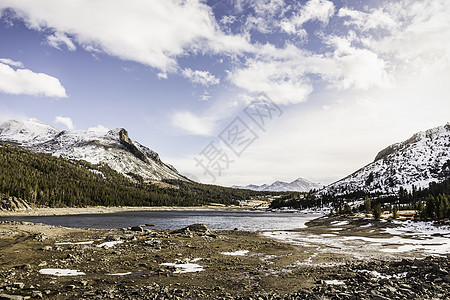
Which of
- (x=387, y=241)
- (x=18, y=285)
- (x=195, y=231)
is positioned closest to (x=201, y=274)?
(x=18, y=285)

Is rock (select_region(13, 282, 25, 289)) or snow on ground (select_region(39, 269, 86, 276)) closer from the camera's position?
rock (select_region(13, 282, 25, 289))

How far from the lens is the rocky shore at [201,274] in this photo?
13.2 meters

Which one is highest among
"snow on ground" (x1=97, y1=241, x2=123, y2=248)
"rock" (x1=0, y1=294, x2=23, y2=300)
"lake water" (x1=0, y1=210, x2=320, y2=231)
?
"rock" (x1=0, y1=294, x2=23, y2=300)

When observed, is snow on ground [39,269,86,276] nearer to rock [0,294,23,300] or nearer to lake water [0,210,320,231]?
rock [0,294,23,300]

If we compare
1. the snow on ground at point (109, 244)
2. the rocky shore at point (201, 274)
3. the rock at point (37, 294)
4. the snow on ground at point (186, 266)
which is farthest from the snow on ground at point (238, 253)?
the rock at point (37, 294)

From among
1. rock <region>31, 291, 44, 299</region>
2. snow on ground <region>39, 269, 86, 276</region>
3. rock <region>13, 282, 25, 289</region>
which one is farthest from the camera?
snow on ground <region>39, 269, 86, 276</region>

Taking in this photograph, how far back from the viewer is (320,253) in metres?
26.8

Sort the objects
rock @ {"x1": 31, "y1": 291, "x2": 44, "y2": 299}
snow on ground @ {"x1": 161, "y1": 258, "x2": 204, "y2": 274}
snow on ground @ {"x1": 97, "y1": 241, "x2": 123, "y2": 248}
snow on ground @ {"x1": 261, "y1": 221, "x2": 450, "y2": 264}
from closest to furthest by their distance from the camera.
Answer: rock @ {"x1": 31, "y1": 291, "x2": 44, "y2": 299} < snow on ground @ {"x1": 161, "y1": 258, "x2": 204, "y2": 274} < snow on ground @ {"x1": 97, "y1": 241, "x2": 123, "y2": 248} < snow on ground @ {"x1": 261, "y1": 221, "x2": 450, "y2": 264}

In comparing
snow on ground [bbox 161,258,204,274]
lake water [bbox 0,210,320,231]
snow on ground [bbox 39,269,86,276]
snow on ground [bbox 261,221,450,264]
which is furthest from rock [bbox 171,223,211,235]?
lake water [bbox 0,210,320,231]

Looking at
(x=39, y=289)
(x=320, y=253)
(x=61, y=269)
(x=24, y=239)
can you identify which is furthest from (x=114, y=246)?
(x=320, y=253)

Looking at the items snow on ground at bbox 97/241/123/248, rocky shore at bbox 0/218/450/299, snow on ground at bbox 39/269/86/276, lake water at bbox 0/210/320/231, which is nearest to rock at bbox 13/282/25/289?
Answer: rocky shore at bbox 0/218/450/299

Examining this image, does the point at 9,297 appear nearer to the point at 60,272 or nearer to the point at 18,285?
the point at 18,285

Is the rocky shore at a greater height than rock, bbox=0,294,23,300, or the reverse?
rock, bbox=0,294,23,300

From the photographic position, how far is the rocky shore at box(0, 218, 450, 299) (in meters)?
13.2
